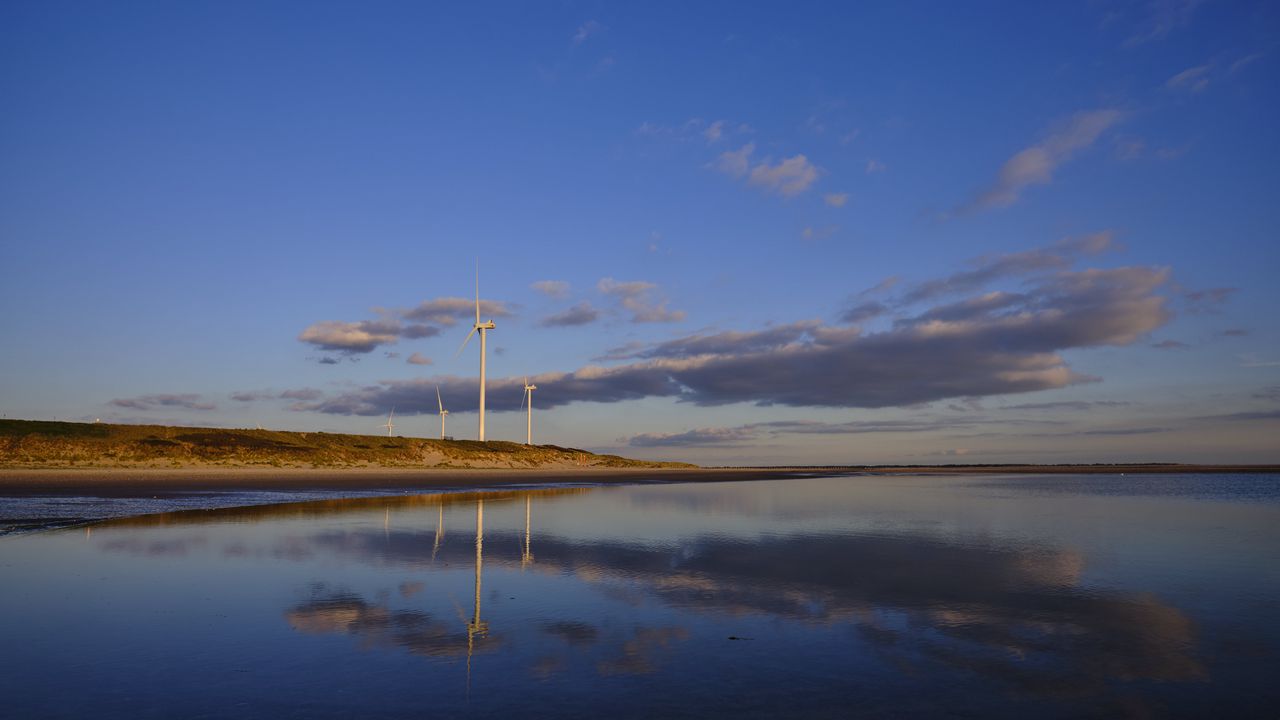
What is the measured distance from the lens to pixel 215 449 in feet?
252

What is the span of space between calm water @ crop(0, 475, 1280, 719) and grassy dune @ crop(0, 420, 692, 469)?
2393 inches

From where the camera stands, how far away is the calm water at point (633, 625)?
6.73m

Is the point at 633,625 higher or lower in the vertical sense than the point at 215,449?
lower

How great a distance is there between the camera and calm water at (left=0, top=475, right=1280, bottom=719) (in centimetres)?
→ 673

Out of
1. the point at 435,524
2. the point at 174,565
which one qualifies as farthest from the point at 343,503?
the point at 174,565

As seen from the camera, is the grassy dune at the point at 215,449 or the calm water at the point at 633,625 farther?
the grassy dune at the point at 215,449

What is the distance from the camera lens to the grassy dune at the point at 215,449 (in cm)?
6800

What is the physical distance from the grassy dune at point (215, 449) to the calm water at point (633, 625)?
6078 centimetres

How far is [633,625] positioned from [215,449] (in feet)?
265

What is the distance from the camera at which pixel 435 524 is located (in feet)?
72.6

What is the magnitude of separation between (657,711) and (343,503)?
28396mm

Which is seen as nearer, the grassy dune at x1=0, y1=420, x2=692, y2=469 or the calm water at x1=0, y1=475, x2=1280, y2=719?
the calm water at x1=0, y1=475, x2=1280, y2=719

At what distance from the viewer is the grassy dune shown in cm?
6800

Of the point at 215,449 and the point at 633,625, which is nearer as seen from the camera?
the point at 633,625
